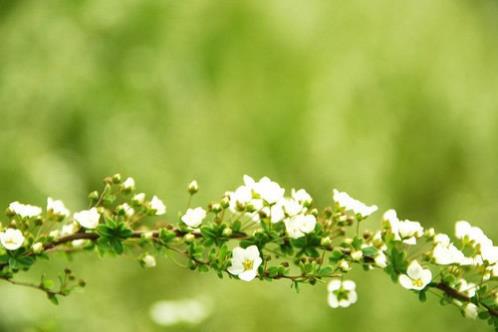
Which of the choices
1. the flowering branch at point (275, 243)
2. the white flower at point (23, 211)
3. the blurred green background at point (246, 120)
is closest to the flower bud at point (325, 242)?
the flowering branch at point (275, 243)

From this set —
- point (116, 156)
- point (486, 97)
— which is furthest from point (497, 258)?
point (486, 97)

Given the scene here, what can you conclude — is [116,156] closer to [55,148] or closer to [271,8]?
[55,148]

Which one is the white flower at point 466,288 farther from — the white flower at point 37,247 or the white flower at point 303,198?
the white flower at point 37,247

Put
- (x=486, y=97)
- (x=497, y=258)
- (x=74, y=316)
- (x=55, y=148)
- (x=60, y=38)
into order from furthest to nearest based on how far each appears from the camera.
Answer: (x=486, y=97)
(x=60, y=38)
(x=55, y=148)
(x=74, y=316)
(x=497, y=258)

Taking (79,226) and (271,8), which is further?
(271,8)

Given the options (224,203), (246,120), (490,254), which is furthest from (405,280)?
(246,120)

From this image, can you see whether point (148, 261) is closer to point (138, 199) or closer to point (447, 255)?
point (138, 199)
